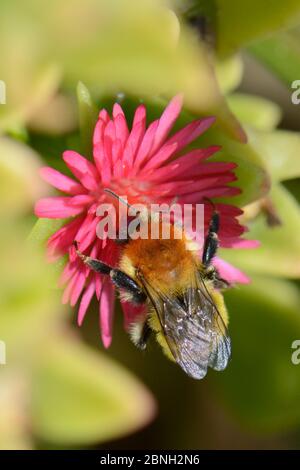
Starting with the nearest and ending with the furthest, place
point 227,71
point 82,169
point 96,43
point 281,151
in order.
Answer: point 96,43 < point 82,169 < point 281,151 < point 227,71

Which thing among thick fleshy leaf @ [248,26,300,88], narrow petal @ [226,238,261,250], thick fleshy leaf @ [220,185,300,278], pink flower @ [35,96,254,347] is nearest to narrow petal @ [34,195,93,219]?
pink flower @ [35,96,254,347]

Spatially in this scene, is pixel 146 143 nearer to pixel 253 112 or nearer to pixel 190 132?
pixel 190 132

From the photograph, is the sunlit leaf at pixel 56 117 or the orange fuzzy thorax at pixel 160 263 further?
the sunlit leaf at pixel 56 117

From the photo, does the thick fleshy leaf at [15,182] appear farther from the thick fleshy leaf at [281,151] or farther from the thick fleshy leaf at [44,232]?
the thick fleshy leaf at [281,151]

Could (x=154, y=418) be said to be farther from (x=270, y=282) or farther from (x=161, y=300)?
(x=161, y=300)

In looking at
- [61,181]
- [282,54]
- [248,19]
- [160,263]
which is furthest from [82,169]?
[282,54]

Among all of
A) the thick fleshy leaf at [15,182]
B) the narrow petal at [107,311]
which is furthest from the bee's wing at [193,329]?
the thick fleshy leaf at [15,182]

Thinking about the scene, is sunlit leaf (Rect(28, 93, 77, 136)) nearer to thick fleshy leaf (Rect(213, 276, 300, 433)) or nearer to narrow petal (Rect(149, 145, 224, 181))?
narrow petal (Rect(149, 145, 224, 181))
